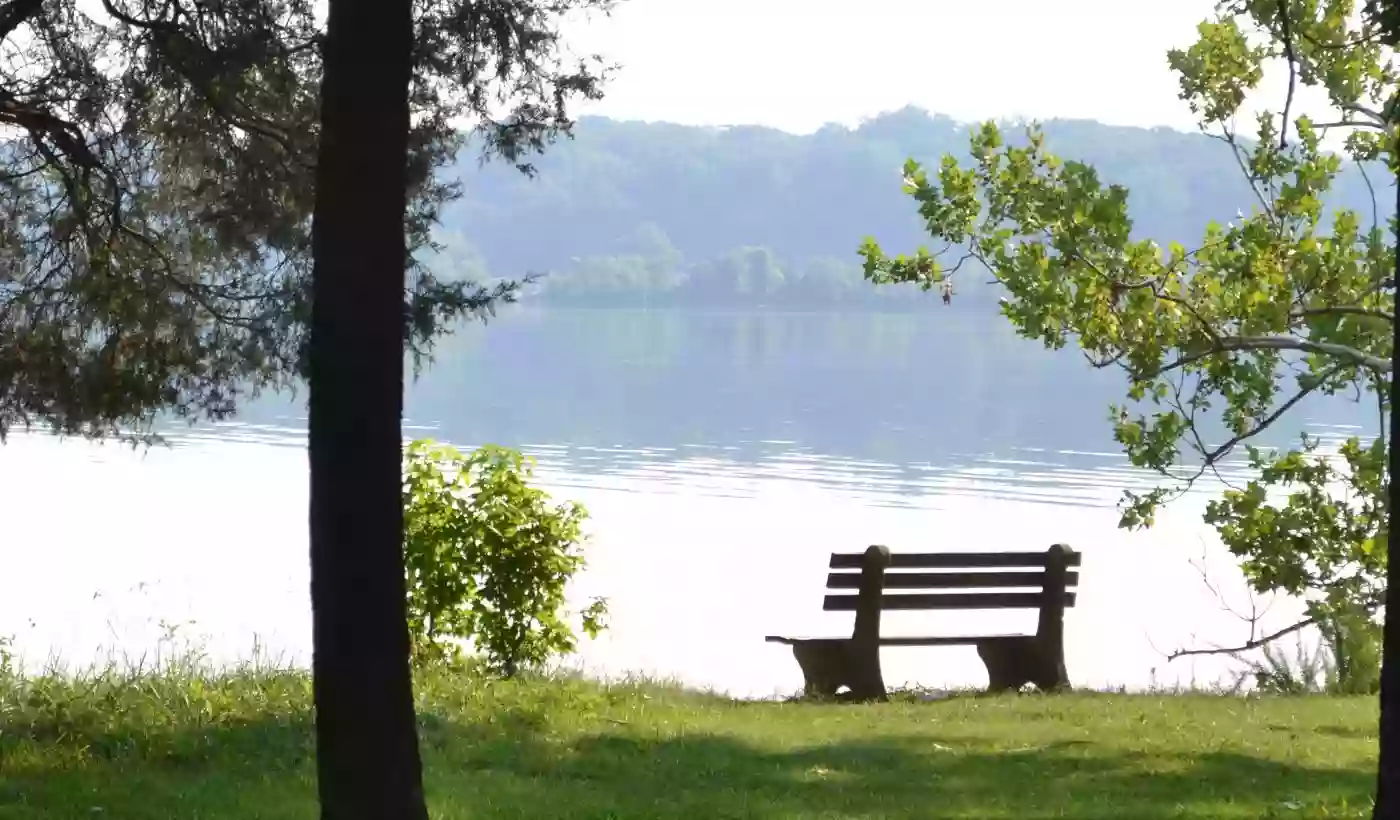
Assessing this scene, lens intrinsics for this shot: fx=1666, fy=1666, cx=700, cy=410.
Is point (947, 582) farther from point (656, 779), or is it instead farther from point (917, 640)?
point (656, 779)

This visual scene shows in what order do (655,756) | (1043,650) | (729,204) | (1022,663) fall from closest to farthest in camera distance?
(655,756) < (1043,650) < (1022,663) < (729,204)

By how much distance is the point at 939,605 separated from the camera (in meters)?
12.8

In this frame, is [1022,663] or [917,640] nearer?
[917,640]

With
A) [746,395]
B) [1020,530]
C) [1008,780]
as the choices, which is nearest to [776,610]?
[1020,530]

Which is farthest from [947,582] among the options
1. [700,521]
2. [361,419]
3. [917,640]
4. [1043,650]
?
A: [700,521]

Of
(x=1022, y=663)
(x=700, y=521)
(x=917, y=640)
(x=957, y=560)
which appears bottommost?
(x=700, y=521)

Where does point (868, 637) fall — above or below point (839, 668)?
above

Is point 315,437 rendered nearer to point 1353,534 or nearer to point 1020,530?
point 1353,534

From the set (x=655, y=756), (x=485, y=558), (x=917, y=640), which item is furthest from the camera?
(x=917, y=640)

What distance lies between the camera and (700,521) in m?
31.4

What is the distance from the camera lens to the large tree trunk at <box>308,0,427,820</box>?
536 cm

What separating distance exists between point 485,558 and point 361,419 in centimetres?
578

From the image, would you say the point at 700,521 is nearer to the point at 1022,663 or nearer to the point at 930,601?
the point at 1022,663

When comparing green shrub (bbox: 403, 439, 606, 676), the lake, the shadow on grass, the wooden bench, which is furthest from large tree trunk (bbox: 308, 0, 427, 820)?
the wooden bench
